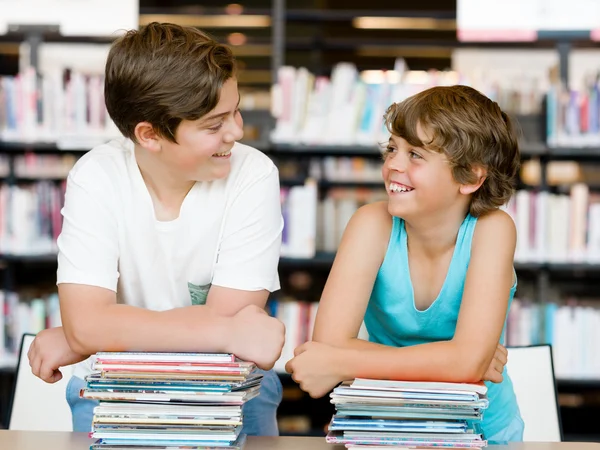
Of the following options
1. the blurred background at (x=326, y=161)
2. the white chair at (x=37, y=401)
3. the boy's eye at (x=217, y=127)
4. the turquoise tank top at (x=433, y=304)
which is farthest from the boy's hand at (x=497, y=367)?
the blurred background at (x=326, y=161)

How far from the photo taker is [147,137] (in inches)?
58.3

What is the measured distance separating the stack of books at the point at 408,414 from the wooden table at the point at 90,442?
0.11 metres

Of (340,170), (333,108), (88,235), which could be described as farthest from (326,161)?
(88,235)


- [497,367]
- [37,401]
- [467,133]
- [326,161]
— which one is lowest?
[37,401]

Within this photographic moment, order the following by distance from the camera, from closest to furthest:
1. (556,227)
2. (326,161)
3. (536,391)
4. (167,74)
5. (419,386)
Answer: (419,386)
(167,74)
(536,391)
(556,227)
(326,161)

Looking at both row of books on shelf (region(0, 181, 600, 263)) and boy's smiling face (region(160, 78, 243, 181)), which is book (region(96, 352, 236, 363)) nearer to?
boy's smiling face (region(160, 78, 243, 181))

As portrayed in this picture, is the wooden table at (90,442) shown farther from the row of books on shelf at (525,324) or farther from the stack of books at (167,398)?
the row of books on shelf at (525,324)

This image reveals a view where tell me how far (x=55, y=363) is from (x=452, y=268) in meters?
0.74

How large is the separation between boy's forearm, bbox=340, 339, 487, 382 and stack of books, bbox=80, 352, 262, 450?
0.22 metres

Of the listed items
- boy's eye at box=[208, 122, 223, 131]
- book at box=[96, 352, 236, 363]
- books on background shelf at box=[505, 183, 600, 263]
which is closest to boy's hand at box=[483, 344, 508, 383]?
book at box=[96, 352, 236, 363]

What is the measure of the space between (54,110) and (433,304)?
234cm

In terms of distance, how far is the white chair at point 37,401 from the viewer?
1.72 meters

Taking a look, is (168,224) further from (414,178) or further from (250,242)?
(414,178)

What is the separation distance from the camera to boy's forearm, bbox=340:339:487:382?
50.1 inches
